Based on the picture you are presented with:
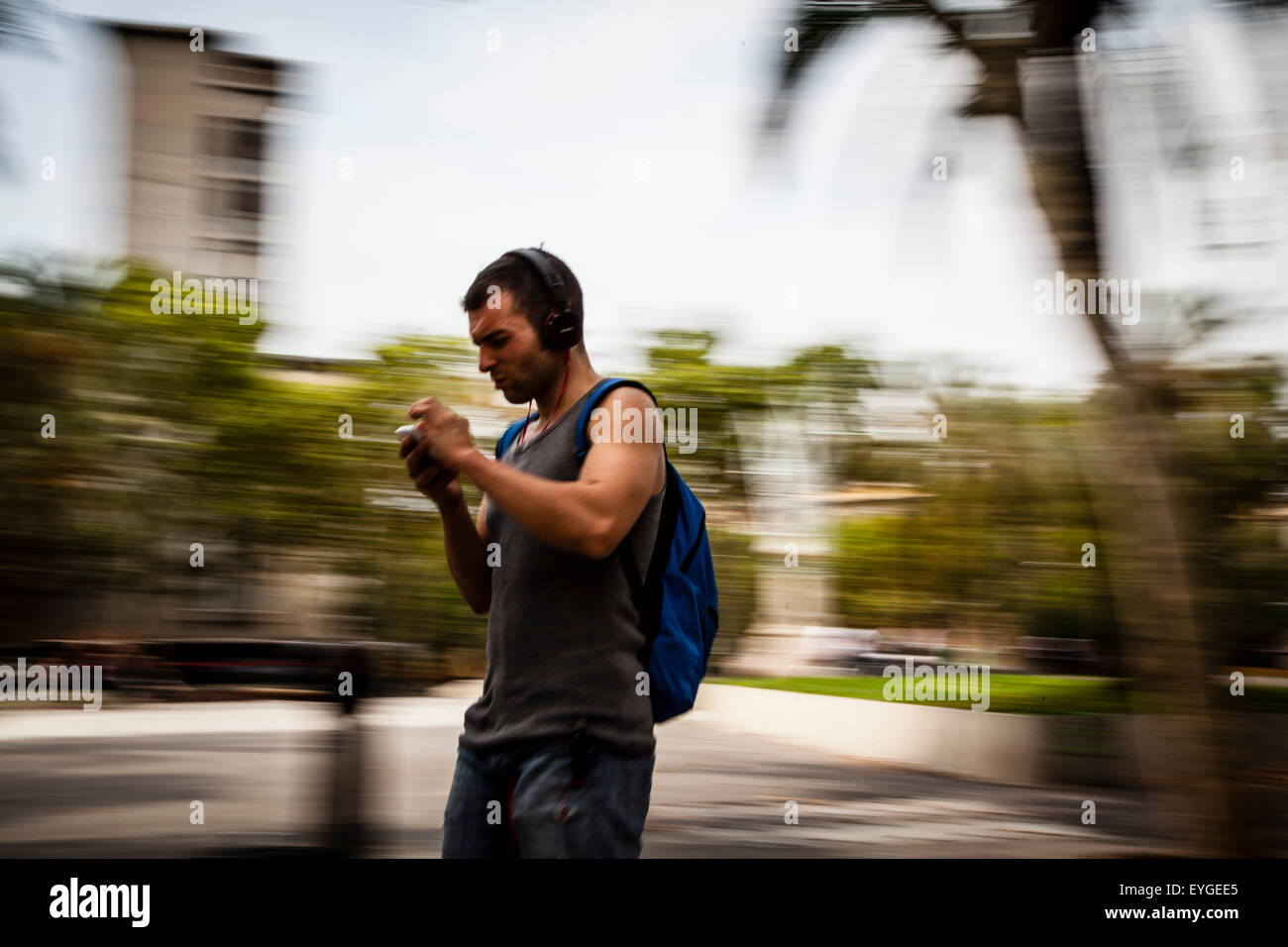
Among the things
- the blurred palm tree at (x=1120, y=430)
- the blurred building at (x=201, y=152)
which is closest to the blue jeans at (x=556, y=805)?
the blurred palm tree at (x=1120, y=430)

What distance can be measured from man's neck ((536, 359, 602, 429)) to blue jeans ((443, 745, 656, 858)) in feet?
1.89

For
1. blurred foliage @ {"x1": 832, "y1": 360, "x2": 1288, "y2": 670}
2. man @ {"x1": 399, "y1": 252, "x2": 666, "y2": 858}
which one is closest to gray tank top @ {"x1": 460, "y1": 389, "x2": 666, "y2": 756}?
man @ {"x1": 399, "y1": 252, "x2": 666, "y2": 858}

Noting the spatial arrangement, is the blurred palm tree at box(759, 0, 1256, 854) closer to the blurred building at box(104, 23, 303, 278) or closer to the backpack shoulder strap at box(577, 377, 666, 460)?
the backpack shoulder strap at box(577, 377, 666, 460)

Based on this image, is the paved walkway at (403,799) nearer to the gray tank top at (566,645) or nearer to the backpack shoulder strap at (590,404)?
the gray tank top at (566,645)

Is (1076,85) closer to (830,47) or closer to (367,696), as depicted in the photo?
(830,47)

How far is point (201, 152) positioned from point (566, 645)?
7.92 metres

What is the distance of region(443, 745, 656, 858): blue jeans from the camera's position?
5.76ft

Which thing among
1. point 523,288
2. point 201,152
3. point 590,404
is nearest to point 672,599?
point 590,404

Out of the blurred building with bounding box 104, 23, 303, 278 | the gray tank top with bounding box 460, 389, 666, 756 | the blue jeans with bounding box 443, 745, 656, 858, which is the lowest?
the blue jeans with bounding box 443, 745, 656, 858

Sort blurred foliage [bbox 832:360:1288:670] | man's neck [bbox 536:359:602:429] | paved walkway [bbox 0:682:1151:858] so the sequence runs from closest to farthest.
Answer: man's neck [bbox 536:359:602:429], blurred foliage [bbox 832:360:1288:670], paved walkway [bbox 0:682:1151:858]

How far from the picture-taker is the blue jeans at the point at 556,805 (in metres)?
1.75

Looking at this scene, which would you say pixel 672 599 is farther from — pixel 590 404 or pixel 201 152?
pixel 201 152

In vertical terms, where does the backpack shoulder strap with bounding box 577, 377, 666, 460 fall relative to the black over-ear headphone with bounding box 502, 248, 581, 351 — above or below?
below
